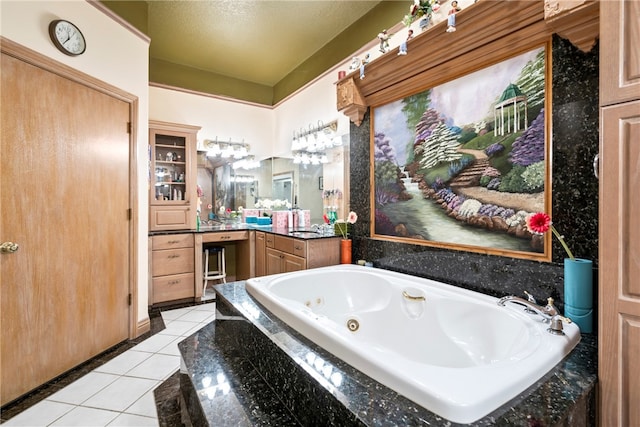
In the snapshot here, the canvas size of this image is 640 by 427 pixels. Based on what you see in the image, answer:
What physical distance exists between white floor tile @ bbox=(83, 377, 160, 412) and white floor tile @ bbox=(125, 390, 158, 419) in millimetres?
36

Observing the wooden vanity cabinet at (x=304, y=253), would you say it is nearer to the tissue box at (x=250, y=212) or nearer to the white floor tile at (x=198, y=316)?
the white floor tile at (x=198, y=316)

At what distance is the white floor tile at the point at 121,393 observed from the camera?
1769 millimetres

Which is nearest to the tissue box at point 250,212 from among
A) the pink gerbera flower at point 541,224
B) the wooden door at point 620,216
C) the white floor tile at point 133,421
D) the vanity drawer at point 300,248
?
the vanity drawer at point 300,248

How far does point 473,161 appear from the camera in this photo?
5.98ft

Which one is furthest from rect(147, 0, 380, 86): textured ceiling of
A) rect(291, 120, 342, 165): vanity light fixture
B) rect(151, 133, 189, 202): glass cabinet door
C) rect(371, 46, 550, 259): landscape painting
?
rect(371, 46, 550, 259): landscape painting

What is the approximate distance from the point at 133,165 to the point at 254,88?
2.60 metres

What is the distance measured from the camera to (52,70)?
6.40 feet

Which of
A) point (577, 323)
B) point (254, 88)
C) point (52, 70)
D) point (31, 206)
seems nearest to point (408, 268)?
point (577, 323)

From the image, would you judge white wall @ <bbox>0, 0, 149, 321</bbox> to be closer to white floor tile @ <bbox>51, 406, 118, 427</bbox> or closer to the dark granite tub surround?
white floor tile @ <bbox>51, 406, 118, 427</bbox>

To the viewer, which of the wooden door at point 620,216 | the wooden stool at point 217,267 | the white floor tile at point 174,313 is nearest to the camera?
the wooden door at point 620,216

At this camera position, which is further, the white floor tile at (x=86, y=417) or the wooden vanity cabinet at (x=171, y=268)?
the wooden vanity cabinet at (x=171, y=268)

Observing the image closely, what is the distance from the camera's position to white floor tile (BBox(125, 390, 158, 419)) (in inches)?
66.6

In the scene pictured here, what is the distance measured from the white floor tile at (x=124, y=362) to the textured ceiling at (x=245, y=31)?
3.19 metres

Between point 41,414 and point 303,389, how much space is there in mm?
1778
